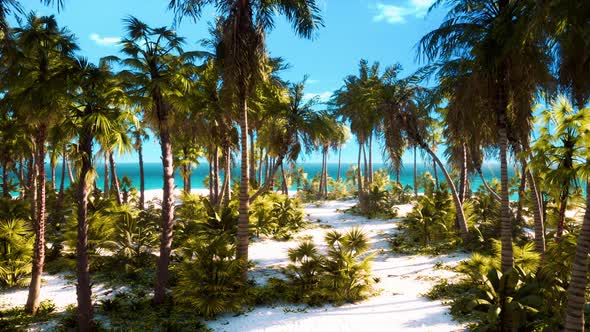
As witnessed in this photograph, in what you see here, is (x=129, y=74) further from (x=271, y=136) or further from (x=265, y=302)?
(x=265, y=302)

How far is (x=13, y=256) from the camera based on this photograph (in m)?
12.0

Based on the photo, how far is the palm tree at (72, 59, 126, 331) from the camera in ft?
25.8

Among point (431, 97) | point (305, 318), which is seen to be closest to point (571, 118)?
point (431, 97)

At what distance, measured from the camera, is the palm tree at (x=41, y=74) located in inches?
310

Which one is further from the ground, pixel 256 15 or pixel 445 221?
pixel 256 15

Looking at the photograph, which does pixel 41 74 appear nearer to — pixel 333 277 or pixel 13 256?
pixel 13 256

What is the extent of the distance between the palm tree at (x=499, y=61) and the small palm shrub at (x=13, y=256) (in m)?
15.6

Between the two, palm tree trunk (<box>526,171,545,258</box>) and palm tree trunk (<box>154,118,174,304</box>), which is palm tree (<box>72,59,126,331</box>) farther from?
palm tree trunk (<box>526,171,545,258</box>)

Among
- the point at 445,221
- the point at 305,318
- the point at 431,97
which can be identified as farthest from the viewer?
the point at 445,221

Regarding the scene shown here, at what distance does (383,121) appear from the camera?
624 inches

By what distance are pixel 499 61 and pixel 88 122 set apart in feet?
34.4

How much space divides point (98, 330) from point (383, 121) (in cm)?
1360

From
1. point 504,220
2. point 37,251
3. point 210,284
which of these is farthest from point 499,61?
point 37,251

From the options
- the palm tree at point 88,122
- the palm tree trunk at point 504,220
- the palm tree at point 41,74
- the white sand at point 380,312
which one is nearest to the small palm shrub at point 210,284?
the white sand at point 380,312
